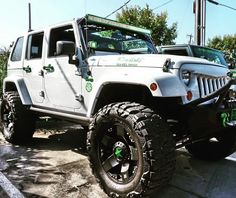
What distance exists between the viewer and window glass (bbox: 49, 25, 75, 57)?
4391 mm

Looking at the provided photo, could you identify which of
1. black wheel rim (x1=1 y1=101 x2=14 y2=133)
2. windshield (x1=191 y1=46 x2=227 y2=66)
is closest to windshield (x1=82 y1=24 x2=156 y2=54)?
black wheel rim (x1=1 y1=101 x2=14 y2=133)

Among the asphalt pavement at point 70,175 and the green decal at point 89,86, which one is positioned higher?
the green decal at point 89,86

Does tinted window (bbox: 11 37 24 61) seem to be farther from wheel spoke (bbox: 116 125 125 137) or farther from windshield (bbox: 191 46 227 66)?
windshield (bbox: 191 46 227 66)

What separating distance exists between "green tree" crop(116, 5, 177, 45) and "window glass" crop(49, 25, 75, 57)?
14.1 metres

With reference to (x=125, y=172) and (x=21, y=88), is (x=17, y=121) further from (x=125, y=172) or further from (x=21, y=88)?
(x=125, y=172)

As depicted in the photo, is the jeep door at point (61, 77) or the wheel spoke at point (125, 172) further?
the jeep door at point (61, 77)

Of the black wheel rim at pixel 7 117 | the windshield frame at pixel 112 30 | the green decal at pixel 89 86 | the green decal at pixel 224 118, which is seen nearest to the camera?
the green decal at pixel 224 118

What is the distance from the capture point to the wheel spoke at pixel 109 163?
3.30 metres

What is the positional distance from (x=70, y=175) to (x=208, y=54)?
6.30m

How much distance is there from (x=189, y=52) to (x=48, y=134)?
438 centimetres

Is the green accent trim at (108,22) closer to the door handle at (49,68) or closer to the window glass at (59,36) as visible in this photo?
the window glass at (59,36)

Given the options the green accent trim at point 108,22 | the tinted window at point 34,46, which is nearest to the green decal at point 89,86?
the green accent trim at point 108,22

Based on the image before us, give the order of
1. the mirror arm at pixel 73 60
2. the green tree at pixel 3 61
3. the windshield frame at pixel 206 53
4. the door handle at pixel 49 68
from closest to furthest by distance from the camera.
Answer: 1. the mirror arm at pixel 73 60
2. the door handle at pixel 49 68
3. the windshield frame at pixel 206 53
4. the green tree at pixel 3 61

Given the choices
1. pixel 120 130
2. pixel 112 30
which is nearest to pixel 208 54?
pixel 112 30
